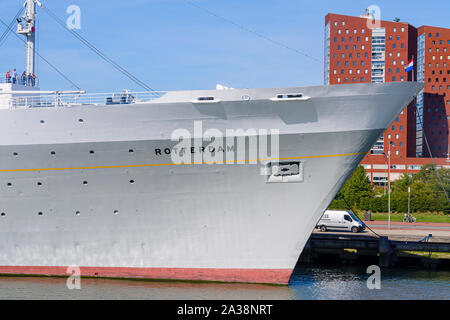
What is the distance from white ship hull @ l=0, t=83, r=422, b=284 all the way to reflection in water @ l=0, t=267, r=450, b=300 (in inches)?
13.0

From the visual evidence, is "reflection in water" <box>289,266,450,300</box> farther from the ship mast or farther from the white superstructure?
the ship mast

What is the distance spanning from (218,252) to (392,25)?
81.1 meters

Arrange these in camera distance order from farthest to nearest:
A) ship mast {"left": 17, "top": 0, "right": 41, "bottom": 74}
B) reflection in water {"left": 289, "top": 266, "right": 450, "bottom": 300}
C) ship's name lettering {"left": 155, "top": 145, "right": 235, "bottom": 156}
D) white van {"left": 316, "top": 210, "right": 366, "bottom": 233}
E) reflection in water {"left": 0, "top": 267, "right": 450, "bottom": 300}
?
1. white van {"left": 316, "top": 210, "right": 366, "bottom": 233}
2. ship mast {"left": 17, "top": 0, "right": 41, "bottom": 74}
3. reflection in water {"left": 289, "top": 266, "right": 450, "bottom": 300}
4. ship's name lettering {"left": 155, "top": 145, "right": 235, "bottom": 156}
5. reflection in water {"left": 0, "top": 267, "right": 450, "bottom": 300}

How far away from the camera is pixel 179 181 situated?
641 inches

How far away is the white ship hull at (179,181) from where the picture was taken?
16.0 m

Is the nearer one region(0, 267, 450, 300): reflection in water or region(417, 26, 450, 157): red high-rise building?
region(0, 267, 450, 300): reflection in water

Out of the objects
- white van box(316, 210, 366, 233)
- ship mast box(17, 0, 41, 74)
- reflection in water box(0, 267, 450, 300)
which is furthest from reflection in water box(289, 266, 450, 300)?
ship mast box(17, 0, 41, 74)

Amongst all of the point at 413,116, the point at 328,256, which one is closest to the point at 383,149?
the point at 413,116

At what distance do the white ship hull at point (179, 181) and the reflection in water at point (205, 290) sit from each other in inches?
13.0

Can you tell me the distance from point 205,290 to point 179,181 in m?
3.39

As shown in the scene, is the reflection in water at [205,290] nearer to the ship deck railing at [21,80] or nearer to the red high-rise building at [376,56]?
the ship deck railing at [21,80]

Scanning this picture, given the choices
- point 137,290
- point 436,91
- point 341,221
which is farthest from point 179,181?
point 436,91

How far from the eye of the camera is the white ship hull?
16.0 m

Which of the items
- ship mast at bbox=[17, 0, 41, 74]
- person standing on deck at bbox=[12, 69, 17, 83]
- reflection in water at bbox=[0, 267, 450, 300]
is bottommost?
reflection in water at bbox=[0, 267, 450, 300]
